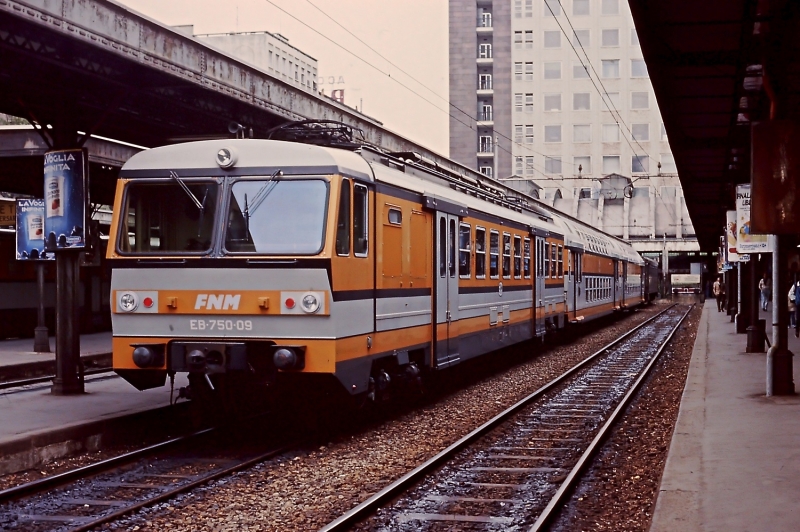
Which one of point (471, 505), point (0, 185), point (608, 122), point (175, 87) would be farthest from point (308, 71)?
point (471, 505)

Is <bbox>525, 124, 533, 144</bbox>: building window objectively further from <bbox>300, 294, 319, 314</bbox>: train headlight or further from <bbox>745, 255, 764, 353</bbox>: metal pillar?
<bbox>300, 294, 319, 314</bbox>: train headlight

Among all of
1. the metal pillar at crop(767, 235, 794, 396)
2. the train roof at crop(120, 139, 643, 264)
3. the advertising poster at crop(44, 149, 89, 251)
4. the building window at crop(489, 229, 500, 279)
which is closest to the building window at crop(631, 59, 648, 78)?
the building window at crop(489, 229, 500, 279)

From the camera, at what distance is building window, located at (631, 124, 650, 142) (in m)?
96.7

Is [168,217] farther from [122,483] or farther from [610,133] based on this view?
[610,133]

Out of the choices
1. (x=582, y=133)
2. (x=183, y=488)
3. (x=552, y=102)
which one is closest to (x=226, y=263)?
(x=183, y=488)

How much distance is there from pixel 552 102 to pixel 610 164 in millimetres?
8388

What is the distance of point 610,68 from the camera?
98938 millimetres

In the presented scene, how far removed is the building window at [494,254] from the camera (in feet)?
54.4

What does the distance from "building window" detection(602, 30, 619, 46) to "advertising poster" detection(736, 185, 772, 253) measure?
83743mm

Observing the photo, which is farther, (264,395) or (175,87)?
(175,87)

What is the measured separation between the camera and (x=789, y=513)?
7.03 meters

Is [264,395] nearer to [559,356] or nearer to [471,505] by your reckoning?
[471,505]

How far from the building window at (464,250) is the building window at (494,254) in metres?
1.45

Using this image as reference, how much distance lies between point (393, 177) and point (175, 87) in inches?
213
